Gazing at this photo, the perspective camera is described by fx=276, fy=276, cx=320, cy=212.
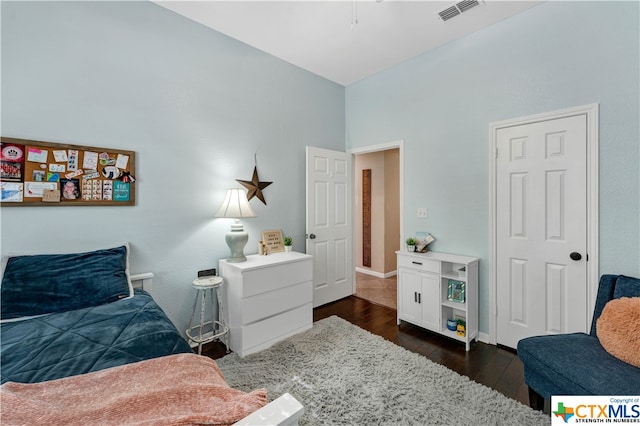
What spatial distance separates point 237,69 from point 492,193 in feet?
9.15

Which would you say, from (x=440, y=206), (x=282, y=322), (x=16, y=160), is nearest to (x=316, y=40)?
(x=440, y=206)

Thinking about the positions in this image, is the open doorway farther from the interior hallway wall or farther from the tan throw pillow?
the tan throw pillow

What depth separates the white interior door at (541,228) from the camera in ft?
7.00

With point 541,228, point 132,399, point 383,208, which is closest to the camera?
point 132,399

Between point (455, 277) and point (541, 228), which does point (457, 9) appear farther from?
point (455, 277)

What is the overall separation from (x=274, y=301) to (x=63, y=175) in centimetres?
186

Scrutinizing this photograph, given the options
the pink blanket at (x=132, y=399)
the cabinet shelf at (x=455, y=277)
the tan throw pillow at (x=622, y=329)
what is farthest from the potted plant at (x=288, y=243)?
the tan throw pillow at (x=622, y=329)

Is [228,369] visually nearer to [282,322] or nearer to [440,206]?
[282,322]

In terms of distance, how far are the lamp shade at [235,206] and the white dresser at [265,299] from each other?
1.45ft

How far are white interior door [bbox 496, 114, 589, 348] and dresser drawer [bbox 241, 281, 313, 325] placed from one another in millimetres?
1819

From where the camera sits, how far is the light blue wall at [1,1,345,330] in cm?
186

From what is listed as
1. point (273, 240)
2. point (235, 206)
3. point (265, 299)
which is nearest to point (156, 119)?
point (235, 206)

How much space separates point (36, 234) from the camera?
1.86 metres

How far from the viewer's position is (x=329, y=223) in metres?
3.59
